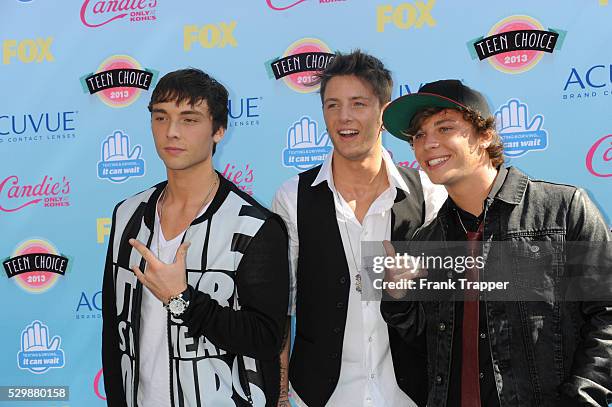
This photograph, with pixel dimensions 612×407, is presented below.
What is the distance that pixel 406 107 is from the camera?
1883 mm

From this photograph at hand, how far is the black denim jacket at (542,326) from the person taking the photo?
1562 mm

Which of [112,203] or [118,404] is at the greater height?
[112,203]

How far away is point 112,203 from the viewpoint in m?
2.96

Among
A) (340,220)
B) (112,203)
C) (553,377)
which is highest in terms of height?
(112,203)

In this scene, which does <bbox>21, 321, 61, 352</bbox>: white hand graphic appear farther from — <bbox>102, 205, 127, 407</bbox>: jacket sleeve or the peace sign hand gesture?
the peace sign hand gesture

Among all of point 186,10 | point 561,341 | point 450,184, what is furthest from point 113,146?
point 561,341

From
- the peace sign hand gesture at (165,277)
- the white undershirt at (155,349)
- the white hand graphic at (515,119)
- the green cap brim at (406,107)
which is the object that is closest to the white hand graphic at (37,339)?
the white undershirt at (155,349)

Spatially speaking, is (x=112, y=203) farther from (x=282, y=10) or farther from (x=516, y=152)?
(x=516, y=152)

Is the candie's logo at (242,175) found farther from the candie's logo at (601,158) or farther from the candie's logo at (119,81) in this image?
the candie's logo at (601,158)

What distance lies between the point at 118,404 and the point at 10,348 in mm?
1290

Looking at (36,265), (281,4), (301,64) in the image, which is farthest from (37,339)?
(281,4)

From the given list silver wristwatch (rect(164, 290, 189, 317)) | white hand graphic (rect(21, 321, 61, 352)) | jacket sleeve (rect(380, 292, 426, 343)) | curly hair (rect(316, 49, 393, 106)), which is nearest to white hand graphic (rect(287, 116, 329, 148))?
curly hair (rect(316, 49, 393, 106))

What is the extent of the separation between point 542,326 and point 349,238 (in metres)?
0.63

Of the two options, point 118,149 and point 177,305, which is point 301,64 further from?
point 177,305
